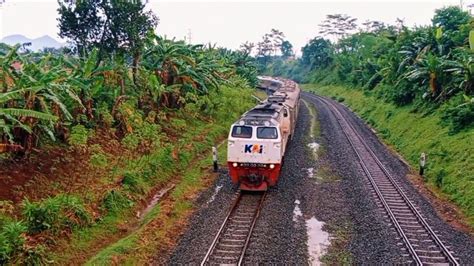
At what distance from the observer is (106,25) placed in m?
19.4

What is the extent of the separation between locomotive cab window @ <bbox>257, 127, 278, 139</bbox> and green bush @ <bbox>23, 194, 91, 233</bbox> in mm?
5980

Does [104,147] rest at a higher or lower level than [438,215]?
higher

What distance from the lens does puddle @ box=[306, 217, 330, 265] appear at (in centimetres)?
1032

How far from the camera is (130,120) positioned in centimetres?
1809

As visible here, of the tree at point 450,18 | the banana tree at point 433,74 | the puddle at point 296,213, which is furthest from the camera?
the tree at point 450,18

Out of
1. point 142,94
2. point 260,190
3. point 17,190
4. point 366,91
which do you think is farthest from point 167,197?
point 366,91

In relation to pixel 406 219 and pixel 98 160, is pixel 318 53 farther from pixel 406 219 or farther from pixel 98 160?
pixel 406 219

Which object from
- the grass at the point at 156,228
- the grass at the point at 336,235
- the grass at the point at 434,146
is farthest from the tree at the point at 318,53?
the grass at the point at 156,228

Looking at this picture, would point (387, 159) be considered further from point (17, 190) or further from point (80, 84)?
point (17, 190)

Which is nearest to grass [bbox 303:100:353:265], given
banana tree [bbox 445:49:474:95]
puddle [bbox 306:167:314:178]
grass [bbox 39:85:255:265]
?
puddle [bbox 306:167:314:178]

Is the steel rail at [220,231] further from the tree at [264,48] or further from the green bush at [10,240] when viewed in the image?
the tree at [264,48]

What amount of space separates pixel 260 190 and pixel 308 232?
3.26 metres

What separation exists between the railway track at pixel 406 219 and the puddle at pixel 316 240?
75.0 inches

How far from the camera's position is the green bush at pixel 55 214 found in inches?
400
